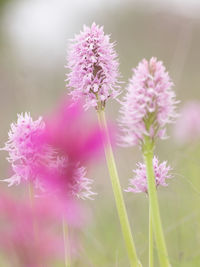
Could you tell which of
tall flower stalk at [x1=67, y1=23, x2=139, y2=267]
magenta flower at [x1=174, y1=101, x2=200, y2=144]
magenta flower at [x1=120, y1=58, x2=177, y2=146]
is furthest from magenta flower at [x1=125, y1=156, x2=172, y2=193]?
magenta flower at [x1=174, y1=101, x2=200, y2=144]

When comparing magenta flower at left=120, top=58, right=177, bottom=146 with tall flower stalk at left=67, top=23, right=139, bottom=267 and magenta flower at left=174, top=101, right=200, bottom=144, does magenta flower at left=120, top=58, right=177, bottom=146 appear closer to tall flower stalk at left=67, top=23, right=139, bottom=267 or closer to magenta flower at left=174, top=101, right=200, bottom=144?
tall flower stalk at left=67, top=23, right=139, bottom=267

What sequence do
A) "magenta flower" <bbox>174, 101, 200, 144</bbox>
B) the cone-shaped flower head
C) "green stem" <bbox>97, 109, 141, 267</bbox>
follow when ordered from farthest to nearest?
"magenta flower" <bbox>174, 101, 200, 144</bbox> → "green stem" <bbox>97, 109, 141, 267</bbox> → the cone-shaped flower head

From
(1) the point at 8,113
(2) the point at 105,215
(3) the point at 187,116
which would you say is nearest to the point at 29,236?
(2) the point at 105,215

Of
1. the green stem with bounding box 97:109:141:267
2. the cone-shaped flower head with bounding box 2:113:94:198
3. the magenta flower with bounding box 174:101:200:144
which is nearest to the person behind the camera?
the cone-shaped flower head with bounding box 2:113:94:198

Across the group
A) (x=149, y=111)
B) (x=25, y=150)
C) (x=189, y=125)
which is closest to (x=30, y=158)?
(x=25, y=150)

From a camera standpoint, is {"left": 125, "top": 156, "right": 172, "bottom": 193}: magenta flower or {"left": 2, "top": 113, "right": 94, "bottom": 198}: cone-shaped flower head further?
{"left": 125, "top": 156, "right": 172, "bottom": 193}: magenta flower

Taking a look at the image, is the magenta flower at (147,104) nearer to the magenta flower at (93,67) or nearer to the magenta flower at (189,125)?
the magenta flower at (93,67)
